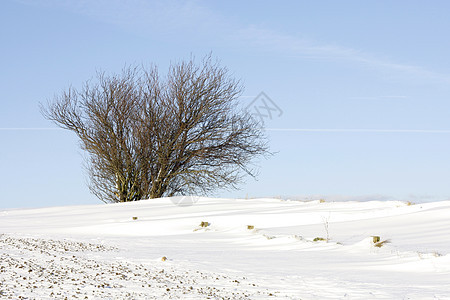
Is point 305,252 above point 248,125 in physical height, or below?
below

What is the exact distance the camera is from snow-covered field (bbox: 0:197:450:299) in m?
6.87

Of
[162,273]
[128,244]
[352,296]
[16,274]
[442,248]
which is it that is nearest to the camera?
[352,296]

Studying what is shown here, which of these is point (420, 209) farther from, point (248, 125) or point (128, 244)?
point (248, 125)

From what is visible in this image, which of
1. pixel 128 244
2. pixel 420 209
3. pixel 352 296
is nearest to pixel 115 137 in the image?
pixel 128 244

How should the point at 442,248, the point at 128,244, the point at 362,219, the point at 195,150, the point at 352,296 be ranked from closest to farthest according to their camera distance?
the point at 352,296 < the point at 442,248 < the point at 128,244 < the point at 362,219 < the point at 195,150

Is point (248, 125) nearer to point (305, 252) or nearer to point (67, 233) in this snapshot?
point (67, 233)

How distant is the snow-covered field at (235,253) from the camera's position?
22.5 feet

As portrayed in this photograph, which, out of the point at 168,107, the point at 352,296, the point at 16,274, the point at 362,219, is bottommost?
the point at 352,296

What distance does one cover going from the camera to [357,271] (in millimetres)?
8211

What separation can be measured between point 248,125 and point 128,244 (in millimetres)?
11815

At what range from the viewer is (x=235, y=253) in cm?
1030

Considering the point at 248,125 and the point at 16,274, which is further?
the point at 248,125

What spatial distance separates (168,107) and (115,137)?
105 inches

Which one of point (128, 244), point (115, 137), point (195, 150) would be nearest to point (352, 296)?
point (128, 244)
